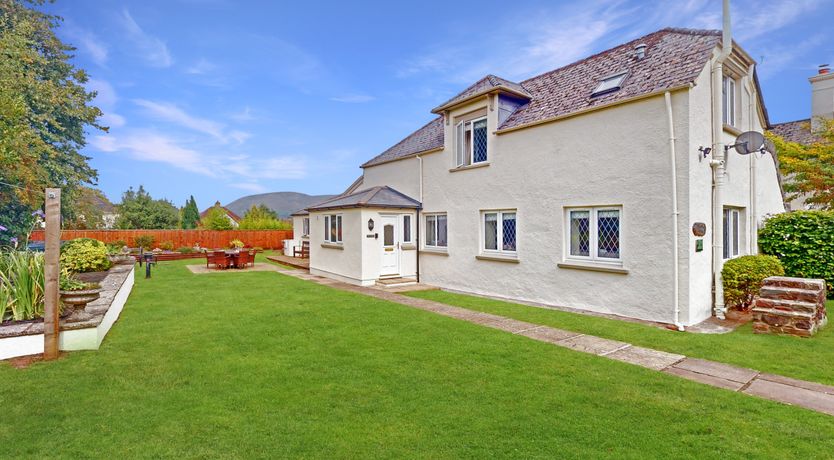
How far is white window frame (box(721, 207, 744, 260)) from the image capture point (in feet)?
31.3

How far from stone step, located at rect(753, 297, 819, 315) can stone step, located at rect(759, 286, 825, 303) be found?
76mm

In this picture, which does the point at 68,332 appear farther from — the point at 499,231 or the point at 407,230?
the point at 407,230

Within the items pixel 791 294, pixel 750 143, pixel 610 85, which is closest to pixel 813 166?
pixel 750 143

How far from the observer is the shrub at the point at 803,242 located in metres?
9.70

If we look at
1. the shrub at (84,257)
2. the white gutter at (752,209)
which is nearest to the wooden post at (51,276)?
the shrub at (84,257)

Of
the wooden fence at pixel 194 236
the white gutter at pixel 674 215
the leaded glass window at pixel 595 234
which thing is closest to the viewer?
the white gutter at pixel 674 215

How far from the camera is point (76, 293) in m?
6.12

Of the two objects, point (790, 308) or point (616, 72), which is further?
point (616, 72)

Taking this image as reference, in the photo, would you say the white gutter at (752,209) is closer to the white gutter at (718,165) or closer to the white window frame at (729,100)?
the white window frame at (729,100)

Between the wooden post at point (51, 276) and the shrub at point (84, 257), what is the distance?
6.14 metres

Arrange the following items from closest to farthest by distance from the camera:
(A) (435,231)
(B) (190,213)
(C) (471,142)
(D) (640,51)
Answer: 1. (D) (640,51)
2. (C) (471,142)
3. (A) (435,231)
4. (B) (190,213)

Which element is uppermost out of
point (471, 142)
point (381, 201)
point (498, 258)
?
point (471, 142)

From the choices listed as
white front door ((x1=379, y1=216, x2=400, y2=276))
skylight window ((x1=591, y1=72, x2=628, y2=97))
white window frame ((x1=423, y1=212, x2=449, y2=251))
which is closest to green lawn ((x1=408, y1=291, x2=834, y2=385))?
white window frame ((x1=423, y1=212, x2=449, y2=251))

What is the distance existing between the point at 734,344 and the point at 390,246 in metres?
9.85
